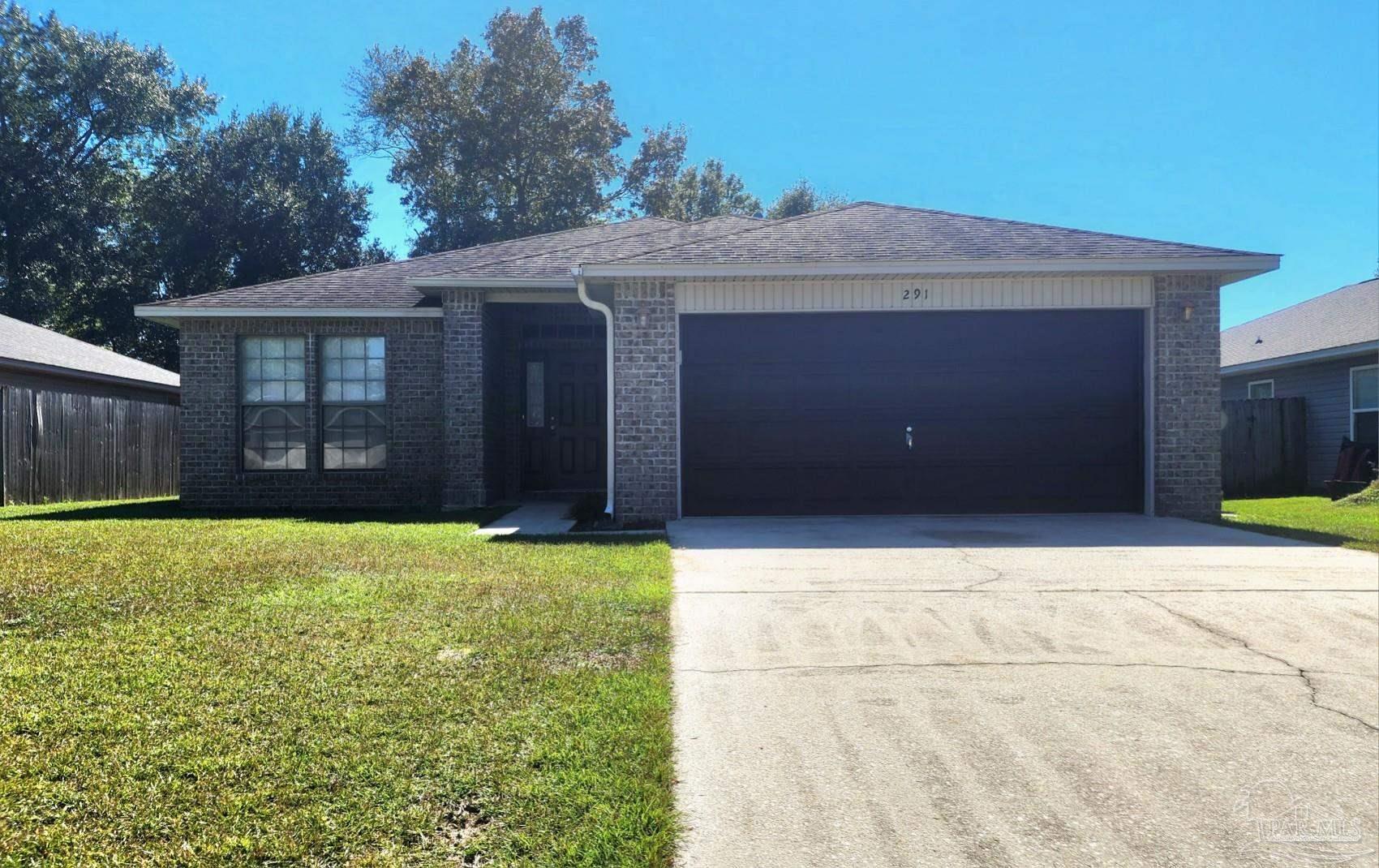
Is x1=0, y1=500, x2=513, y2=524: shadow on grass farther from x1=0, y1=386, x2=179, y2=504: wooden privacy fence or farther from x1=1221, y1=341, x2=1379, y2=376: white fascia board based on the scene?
x1=1221, y1=341, x2=1379, y2=376: white fascia board

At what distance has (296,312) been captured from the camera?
39.5 ft

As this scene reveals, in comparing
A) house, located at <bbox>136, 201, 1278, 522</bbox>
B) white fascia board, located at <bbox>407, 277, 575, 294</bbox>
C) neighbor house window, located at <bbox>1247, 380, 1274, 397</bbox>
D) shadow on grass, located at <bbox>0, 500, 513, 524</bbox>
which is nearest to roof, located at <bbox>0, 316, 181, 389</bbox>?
shadow on grass, located at <bbox>0, 500, 513, 524</bbox>

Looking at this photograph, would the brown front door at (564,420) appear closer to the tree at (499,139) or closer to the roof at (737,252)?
the roof at (737,252)

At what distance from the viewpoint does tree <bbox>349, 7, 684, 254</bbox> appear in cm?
3070

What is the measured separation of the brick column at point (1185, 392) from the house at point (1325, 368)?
699cm

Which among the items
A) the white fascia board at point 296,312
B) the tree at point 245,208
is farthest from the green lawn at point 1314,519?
the tree at point 245,208

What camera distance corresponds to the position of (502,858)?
249 centimetres

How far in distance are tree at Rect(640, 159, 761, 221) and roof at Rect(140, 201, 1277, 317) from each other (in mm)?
19306

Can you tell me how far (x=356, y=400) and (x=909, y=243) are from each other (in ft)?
24.9

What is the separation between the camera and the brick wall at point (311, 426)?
12.2 metres

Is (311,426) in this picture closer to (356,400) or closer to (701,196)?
(356,400)

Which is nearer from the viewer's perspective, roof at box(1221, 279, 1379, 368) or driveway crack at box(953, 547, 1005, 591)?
driveway crack at box(953, 547, 1005, 591)

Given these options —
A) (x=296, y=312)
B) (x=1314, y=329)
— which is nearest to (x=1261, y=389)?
(x=1314, y=329)

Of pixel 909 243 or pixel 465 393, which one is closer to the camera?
pixel 909 243
